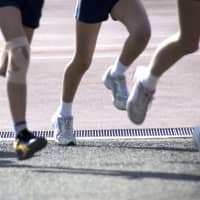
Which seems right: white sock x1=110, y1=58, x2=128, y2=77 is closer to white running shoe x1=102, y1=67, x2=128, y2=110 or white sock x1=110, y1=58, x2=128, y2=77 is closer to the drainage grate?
white running shoe x1=102, y1=67, x2=128, y2=110

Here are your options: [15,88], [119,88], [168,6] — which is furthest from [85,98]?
[168,6]

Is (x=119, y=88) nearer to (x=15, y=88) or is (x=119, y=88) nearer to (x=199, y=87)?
(x=15, y=88)

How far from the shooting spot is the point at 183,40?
229 inches

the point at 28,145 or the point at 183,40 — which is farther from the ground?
the point at 183,40

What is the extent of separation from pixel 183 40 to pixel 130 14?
0.65 meters

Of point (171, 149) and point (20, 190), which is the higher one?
point (20, 190)

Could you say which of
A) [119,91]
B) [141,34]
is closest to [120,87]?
[119,91]

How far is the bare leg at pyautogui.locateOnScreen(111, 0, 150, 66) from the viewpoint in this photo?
249 inches

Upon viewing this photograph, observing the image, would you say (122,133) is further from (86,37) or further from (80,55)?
(86,37)

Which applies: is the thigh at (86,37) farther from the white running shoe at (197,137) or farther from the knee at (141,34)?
the white running shoe at (197,137)

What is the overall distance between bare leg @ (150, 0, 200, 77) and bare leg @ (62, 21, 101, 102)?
1.86ft

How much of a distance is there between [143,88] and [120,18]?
1.93 ft

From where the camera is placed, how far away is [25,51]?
233 inches

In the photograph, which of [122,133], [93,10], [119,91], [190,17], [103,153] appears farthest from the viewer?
[122,133]
